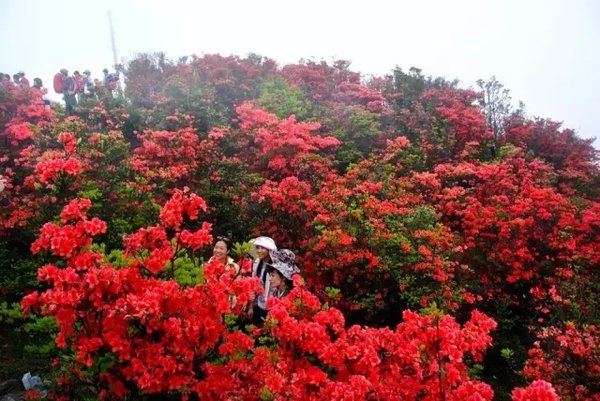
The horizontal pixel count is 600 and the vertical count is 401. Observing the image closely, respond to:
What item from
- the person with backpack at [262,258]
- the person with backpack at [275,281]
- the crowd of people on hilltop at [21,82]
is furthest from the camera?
the crowd of people on hilltop at [21,82]

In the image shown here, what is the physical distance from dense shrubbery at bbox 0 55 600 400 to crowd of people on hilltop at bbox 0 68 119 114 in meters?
0.71

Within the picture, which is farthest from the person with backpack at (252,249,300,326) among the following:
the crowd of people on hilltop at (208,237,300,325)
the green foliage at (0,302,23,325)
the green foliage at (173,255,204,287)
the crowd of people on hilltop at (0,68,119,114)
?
the crowd of people on hilltop at (0,68,119,114)

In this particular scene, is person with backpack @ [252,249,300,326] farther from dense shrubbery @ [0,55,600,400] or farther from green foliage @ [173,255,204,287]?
green foliage @ [173,255,204,287]

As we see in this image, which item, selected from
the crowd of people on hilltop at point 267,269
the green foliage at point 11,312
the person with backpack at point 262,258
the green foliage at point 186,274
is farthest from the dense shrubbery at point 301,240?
the person with backpack at point 262,258

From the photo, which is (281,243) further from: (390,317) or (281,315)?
(281,315)

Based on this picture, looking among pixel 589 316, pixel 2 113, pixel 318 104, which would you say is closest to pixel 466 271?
pixel 589 316

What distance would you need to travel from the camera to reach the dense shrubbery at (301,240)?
3.62m

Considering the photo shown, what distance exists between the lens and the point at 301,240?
9062mm

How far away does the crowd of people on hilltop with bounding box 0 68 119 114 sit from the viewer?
14117 millimetres

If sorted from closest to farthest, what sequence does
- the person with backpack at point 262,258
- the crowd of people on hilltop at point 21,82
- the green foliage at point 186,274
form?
1. the green foliage at point 186,274
2. the person with backpack at point 262,258
3. the crowd of people on hilltop at point 21,82

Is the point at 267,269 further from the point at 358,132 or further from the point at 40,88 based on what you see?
the point at 40,88

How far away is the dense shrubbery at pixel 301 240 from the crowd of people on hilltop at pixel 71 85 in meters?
0.71

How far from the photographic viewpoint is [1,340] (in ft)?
25.7

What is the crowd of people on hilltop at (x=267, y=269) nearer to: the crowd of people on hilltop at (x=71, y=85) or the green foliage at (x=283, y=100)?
the green foliage at (x=283, y=100)
